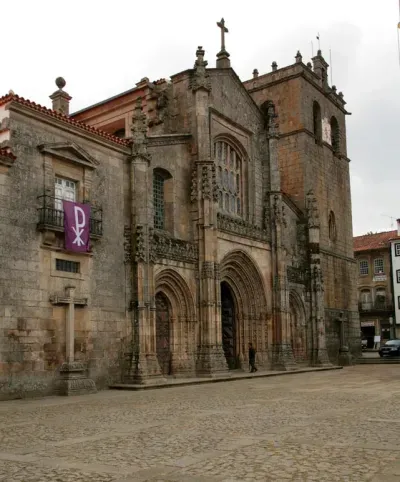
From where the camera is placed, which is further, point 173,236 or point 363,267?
point 363,267

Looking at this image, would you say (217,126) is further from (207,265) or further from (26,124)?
(26,124)

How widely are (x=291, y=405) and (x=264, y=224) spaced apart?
18278mm

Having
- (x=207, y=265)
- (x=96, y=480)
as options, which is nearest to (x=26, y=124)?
(x=207, y=265)

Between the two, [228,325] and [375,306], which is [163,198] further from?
[375,306]

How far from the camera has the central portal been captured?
30.6 m

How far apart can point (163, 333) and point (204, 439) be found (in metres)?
15.9

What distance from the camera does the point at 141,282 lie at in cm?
2292

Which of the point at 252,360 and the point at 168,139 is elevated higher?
the point at 168,139

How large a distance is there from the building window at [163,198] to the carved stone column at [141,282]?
223 centimetres

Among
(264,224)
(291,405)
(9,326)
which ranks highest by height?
(264,224)

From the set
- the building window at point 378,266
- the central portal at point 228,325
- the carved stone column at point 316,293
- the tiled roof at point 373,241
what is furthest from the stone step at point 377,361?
the building window at point 378,266

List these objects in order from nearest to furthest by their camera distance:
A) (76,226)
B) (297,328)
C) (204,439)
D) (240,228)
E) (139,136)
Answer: (204,439) < (76,226) < (139,136) < (240,228) < (297,328)

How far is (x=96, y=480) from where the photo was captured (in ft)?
23.7

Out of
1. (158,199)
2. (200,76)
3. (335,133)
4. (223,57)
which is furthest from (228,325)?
(335,133)
